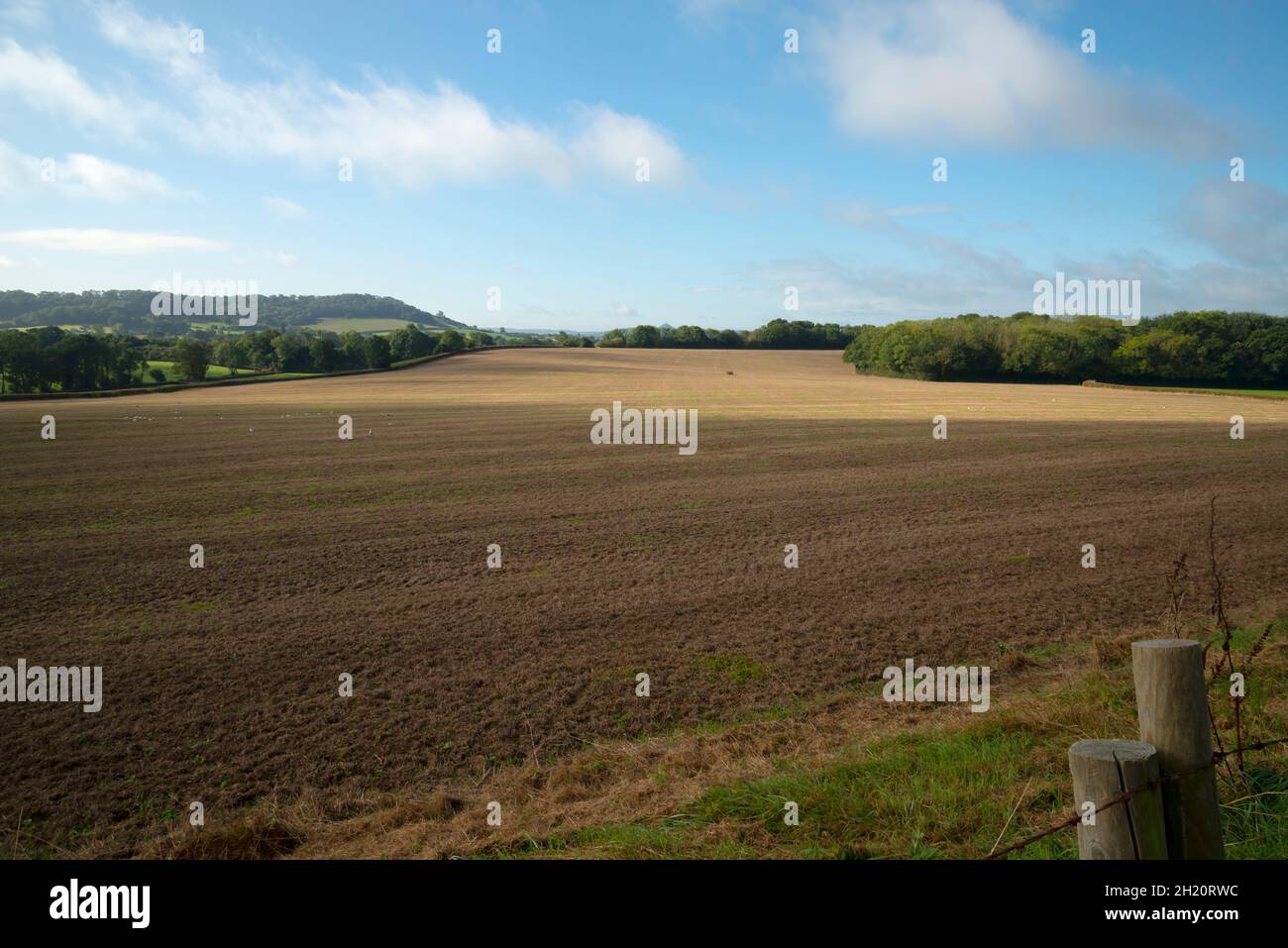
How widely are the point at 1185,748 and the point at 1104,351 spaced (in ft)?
351

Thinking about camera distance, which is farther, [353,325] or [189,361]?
[353,325]

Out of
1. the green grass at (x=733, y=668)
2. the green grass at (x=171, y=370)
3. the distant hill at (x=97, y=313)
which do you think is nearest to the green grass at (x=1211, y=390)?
the green grass at (x=733, y=668)

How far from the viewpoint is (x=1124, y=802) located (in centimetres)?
312

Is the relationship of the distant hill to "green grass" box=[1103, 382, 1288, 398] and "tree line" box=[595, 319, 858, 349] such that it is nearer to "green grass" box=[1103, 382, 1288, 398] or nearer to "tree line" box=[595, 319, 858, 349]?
"tree line" box=[595, 319, 858, 349]

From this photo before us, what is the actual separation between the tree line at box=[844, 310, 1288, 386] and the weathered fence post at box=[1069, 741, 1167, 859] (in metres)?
102

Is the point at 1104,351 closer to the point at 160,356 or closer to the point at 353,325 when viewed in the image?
the point at 160,356

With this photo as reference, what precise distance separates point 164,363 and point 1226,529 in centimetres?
11224

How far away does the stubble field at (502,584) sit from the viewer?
8414 mm

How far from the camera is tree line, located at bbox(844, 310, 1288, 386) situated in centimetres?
8956

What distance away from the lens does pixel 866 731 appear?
804 cm

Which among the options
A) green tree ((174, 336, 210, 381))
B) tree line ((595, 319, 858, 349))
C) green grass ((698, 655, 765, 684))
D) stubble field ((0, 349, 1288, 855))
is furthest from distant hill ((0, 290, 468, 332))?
green grass ((698, 655, 765, 684))

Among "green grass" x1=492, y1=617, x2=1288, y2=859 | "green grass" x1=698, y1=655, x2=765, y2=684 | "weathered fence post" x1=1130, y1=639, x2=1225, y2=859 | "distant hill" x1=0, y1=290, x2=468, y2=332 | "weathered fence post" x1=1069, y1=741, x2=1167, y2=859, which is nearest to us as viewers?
"weathered fence post" x1=1069, y1=741, x2=1167, y2=859

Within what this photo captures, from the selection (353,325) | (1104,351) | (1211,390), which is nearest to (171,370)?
(353,325)

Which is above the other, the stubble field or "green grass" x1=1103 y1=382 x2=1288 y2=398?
"green grass" x1=1103 y1=382 x2=1288 y2=398
